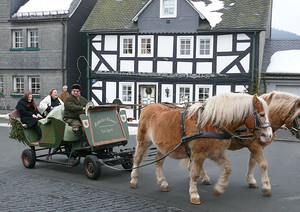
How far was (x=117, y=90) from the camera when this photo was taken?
2069cm

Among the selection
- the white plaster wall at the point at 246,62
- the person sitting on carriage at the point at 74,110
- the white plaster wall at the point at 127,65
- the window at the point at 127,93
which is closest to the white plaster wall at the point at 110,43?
the white plaster wall at the point at 127,65

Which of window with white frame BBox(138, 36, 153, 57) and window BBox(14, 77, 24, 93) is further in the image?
window BBox(14, 77, 24, 93)

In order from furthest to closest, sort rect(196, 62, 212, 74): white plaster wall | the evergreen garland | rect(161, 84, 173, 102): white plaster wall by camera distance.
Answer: rect(161, 84, 173, 102): white plaster wall < rect(196, 62, 212, 74): white plaster wall < the evergreen garland

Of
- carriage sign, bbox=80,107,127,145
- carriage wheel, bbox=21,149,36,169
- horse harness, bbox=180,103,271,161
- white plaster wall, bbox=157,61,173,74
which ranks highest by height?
white plaster wall, bbox=157,61,173,74

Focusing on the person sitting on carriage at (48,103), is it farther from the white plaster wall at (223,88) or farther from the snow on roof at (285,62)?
the snow on roof at (285,62)

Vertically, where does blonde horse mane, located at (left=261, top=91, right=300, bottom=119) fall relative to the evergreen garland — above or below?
above

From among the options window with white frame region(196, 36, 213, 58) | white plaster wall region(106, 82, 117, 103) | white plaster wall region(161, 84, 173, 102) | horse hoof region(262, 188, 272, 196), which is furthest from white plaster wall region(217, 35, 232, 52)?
horse hoof region(262, 188, 272, 196)

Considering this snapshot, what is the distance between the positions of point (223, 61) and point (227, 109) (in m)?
14.1

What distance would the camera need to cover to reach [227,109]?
5316mm

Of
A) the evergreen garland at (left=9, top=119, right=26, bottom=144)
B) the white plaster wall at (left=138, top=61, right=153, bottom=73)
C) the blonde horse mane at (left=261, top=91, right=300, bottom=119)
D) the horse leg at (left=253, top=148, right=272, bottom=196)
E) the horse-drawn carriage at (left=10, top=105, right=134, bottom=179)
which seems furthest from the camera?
the white plaster wall at (left=138, top=61, right=153, bottom=73)

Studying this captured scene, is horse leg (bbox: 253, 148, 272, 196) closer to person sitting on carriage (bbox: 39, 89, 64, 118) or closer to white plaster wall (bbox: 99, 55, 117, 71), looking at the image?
person sitting on carriage (bbox: 39, 89, 64, 118)

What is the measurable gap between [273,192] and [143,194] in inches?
89.3

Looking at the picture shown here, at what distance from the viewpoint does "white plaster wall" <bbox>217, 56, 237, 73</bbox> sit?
18.8 meters

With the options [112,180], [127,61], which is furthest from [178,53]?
[112,180]
